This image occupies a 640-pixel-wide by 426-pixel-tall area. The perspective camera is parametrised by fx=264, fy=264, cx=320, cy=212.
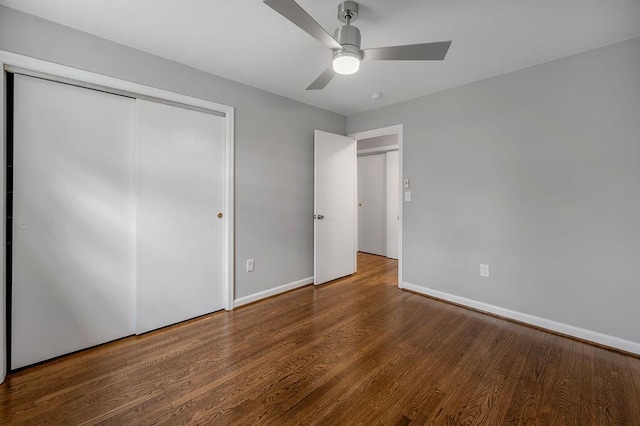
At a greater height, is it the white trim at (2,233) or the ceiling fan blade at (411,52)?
the ceiling fan blade at (411,52)

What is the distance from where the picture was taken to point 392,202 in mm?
5230

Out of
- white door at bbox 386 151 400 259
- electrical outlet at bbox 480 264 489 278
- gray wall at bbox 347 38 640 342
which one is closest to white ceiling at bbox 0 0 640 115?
gray wall at bbox 347 38 640 342

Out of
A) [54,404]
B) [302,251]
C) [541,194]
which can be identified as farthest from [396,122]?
[54,404]

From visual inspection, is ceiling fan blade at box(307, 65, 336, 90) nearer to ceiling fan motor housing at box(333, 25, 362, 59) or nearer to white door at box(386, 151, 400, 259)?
ceiling fan motor housing at box(333, 25, 362, 59)

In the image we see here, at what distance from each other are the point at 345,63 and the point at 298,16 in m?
0.44

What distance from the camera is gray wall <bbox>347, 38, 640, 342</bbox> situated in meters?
2.06

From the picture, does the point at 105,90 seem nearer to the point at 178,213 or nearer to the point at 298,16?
the point at 178,213

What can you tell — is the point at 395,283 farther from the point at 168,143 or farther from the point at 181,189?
the point at 168,143

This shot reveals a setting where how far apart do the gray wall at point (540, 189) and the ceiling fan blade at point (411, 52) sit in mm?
1457

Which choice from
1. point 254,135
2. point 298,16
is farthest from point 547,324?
point 254,135

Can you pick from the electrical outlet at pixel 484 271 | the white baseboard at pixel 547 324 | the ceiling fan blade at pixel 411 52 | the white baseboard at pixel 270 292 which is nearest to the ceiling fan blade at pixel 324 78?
the ceiling fan blade at pixel 411 52

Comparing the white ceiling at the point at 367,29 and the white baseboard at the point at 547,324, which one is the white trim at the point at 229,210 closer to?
the white ceiling at the point at 367,29

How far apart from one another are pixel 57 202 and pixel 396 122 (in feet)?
11.3

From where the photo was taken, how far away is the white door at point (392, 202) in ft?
17.0
